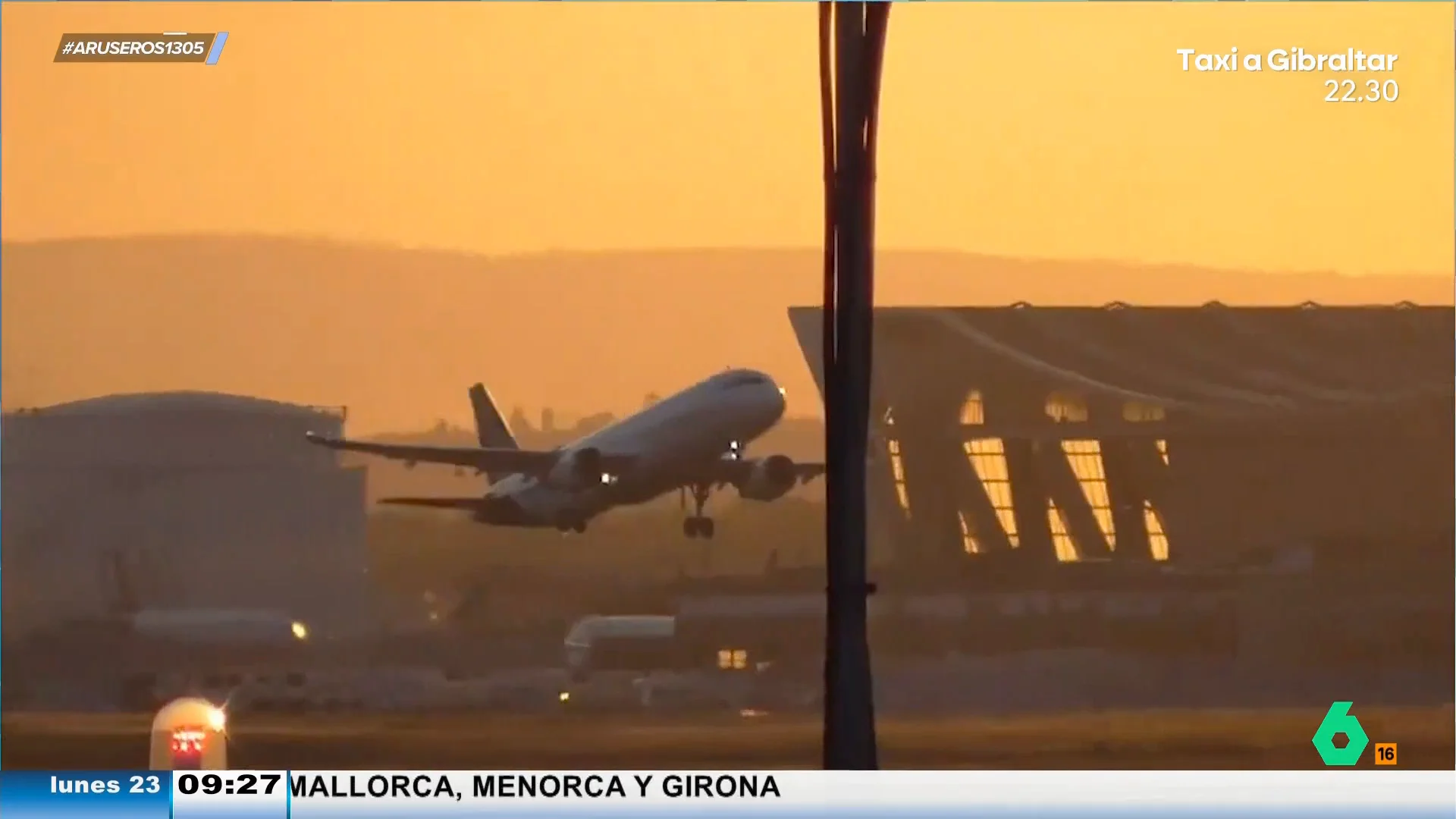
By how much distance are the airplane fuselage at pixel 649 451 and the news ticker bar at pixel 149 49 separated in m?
0.94

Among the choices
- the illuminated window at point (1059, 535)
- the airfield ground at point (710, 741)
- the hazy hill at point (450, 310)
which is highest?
the hazy hill at point (450, 310)

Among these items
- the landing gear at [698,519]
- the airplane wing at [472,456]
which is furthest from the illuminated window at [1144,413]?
the airplane wing at [472,456]

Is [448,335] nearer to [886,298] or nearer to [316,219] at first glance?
[316,219]

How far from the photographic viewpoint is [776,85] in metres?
2.18

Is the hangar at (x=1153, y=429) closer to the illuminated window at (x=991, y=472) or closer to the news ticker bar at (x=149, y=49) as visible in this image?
the illuminated window at (x=991, y=472)

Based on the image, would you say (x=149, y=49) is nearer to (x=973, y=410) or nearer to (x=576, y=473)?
(x=576, y=473)

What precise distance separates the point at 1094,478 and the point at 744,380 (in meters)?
0.62

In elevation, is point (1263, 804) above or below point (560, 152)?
below

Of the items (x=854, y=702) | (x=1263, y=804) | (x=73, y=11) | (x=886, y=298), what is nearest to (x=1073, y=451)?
(x=886, y=298)

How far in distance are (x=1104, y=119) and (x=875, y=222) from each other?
45 cm

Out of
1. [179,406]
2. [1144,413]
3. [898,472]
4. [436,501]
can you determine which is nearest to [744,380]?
[898,472]

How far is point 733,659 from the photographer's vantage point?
212 cm

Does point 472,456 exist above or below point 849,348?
below

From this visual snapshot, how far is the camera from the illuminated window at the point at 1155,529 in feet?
7.00
